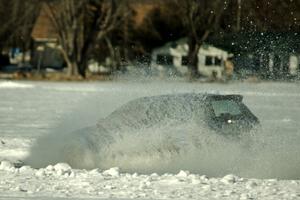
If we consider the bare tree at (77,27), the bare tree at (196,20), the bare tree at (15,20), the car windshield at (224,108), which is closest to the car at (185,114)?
the car windshield at (224,108)

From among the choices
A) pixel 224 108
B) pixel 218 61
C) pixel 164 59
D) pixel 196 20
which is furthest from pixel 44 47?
pixel 224 108

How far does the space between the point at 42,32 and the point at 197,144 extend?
7730 cm

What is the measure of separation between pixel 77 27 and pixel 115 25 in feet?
11.3

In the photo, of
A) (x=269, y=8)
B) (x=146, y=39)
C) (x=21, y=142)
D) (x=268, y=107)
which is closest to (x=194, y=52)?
(x=146, y=39)

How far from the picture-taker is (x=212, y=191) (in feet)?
33.4

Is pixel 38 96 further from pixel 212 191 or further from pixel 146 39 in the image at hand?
pixel 146 39

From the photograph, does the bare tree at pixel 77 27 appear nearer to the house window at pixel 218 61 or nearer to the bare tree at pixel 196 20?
the bare tree at pixel 196 20

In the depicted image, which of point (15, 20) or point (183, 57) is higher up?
point (15, 20)

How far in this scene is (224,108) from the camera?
13.2 metres

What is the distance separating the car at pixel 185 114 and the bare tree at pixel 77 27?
2028 inches

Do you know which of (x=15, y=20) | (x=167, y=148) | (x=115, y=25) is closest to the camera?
(x=167, y=148)

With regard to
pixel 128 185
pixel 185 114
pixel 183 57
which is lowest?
pixel 183 57

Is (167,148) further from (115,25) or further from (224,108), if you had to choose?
(115,25)

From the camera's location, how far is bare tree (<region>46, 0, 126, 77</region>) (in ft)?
216
